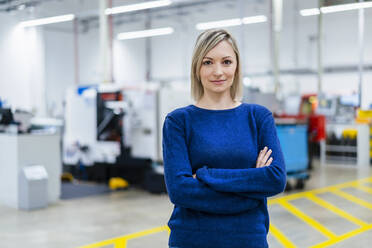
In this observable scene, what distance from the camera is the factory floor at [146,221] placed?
14.1 ft

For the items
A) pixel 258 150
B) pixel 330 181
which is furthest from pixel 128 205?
pixel 258 150

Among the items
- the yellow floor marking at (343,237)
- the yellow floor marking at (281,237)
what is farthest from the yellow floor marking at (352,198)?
the yellow floor marking at (281,237)

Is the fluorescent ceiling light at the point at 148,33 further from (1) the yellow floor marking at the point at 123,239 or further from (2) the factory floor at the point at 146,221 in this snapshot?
(1) the yellow floor marking at the point at 123,239

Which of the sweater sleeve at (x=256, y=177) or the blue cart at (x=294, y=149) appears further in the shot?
the blue cart at (x=294, y=149)

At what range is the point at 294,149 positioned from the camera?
7062 millimetres

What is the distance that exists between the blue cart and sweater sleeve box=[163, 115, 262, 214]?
5.54m

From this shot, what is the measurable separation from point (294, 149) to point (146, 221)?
305 cm

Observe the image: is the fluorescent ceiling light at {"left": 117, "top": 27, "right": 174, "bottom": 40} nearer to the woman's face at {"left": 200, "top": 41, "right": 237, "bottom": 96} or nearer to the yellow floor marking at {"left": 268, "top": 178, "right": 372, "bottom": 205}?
the yellow floor marking at {"left": 268, "top": 178, "right": 372, "bottom": 205}

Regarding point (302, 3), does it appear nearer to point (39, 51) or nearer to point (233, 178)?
point (39, 51)

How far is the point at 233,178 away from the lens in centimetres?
144

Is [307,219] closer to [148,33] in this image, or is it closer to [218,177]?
[218,177]

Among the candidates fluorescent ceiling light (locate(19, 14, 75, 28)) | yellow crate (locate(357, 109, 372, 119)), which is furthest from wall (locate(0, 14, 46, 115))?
yellow crate (locate(357, 109, 372, 119))

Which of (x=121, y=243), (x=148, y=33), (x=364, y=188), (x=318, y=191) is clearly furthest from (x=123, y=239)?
(x=148, y=33)

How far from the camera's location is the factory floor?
4.31 m
